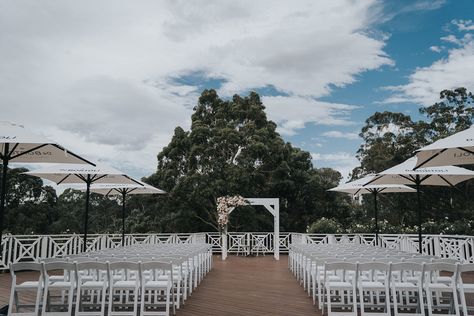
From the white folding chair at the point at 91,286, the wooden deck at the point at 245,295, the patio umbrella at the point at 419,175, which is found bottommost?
the wooden deck at the point at 245,295

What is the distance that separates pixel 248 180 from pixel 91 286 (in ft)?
43.6

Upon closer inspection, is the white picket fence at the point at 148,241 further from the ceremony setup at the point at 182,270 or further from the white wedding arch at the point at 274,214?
the white wedding arch at the point at 274,214

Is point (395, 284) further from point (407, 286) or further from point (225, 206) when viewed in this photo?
point (225, 206)

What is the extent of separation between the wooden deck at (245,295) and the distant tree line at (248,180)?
8325 mm

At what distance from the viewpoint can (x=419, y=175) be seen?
832cm

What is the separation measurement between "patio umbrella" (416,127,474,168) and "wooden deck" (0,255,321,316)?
2.75 metres

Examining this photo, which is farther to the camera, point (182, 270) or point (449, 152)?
point (182, 270)

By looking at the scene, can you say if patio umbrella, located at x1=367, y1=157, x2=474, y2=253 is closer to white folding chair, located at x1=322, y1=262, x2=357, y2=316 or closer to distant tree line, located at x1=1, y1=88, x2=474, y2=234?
white folding chair, located at x1=322, y1=262, x2=357, y2=316

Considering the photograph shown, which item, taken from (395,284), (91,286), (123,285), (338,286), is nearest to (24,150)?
(91,286)

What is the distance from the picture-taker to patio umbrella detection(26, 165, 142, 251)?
7.85 m

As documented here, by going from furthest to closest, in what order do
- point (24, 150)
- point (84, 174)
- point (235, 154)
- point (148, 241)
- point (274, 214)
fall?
point (235, 154) → point (274, 214) → point (148, 241) → point (84, 174) → point (24, 150)

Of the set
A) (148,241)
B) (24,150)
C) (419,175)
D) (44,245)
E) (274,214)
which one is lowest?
(148,241)

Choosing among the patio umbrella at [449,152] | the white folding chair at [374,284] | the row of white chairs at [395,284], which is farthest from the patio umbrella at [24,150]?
the patio umbrella at [449,152]

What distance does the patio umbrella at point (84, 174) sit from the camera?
309 inches
